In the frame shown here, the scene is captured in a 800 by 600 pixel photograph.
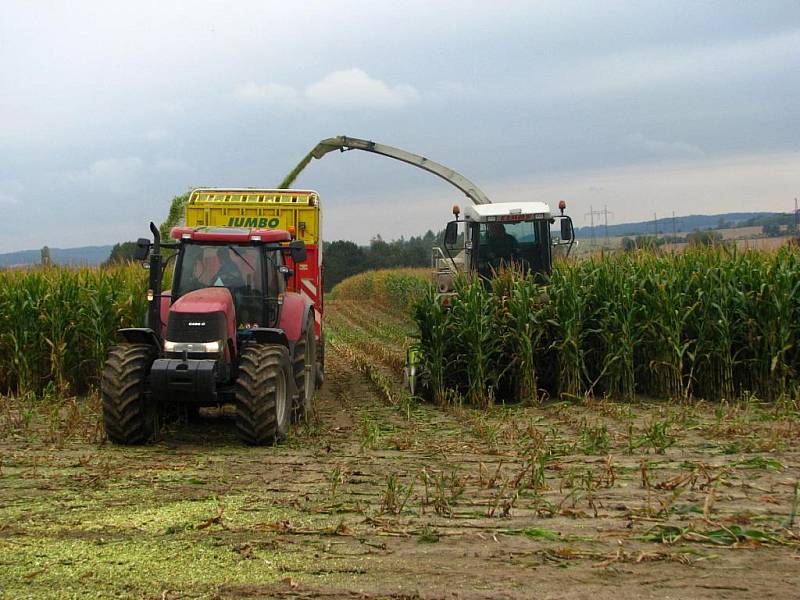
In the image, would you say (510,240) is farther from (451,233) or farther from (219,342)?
(219,342)

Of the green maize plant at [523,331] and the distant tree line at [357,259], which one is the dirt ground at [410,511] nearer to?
the green maize plant at [523,331]

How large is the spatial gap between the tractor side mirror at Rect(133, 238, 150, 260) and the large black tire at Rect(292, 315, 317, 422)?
6.44 ft

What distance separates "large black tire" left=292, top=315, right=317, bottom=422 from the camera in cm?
1023

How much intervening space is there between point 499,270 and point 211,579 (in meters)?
9.10

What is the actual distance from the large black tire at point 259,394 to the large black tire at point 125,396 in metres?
0.96

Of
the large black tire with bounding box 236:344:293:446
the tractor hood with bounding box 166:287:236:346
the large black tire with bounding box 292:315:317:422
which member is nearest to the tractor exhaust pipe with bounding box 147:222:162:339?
the tractor hood with bounding box 166:287:236:346

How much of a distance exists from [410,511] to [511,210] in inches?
346

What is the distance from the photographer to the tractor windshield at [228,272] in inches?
379

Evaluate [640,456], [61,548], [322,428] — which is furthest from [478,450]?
[61,548]

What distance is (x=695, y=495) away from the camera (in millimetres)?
6418

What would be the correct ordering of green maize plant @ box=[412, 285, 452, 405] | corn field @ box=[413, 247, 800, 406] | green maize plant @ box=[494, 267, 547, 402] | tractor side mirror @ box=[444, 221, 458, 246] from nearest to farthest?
corn field @ box=[413, 247, 800, 406], green maize plant @ box=[494, 267, 547, 402], green maize plant @ box=[412, 285, 452, 405], tractor side mirror @ box=[444, 221, 458, 246]

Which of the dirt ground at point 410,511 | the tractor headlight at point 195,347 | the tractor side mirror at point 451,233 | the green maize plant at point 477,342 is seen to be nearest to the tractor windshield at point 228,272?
the tractor headlight at point 195,347

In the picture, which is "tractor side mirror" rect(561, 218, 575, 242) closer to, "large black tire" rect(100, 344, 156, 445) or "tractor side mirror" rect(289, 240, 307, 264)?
"tractor side mirror" rect(289, 240, 307, 264)

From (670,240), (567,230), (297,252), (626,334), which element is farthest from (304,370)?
(670,240)
